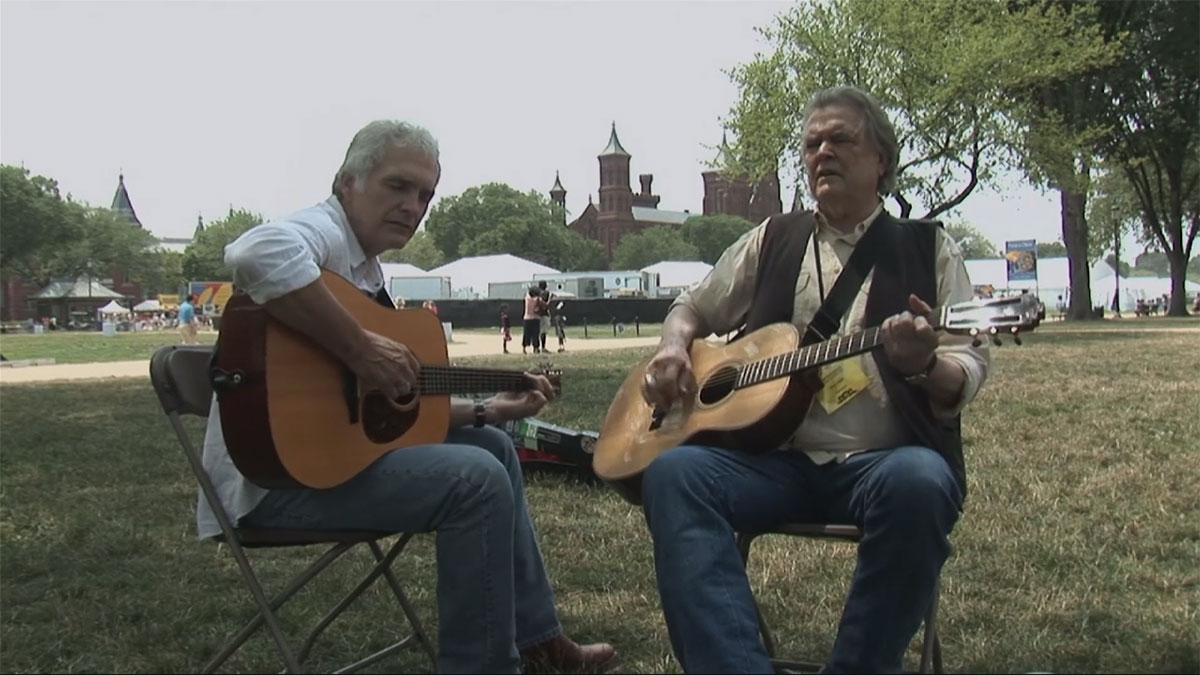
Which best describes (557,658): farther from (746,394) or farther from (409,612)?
(746,394)

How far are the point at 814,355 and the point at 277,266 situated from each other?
49.2 inches

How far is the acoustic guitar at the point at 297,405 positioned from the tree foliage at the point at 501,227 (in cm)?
10302

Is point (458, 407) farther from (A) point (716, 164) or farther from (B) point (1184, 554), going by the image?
(A) point (716, 164)

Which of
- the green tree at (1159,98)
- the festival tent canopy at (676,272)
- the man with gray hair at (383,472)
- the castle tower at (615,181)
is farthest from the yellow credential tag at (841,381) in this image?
the castle tower at (615,181)

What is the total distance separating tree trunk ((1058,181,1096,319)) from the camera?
3130 centimetres

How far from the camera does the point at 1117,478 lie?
17.9 ft

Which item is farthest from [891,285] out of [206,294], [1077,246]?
[206,294]

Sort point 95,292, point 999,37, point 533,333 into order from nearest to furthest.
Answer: point 533,333, point 999,37, point 95,292

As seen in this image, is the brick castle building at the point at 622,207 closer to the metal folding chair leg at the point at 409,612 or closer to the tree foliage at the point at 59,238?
the tree foliage at the point at 59,238

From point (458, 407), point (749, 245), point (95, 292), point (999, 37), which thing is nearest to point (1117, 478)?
point (749, 245)

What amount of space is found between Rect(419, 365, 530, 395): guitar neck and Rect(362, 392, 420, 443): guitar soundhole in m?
0.12

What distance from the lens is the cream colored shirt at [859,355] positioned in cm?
251

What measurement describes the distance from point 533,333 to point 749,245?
61.1 feet

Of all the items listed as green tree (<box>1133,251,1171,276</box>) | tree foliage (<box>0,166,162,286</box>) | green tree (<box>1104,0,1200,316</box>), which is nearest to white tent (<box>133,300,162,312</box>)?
tree foliage (<box>0,166,162,286</box>)
